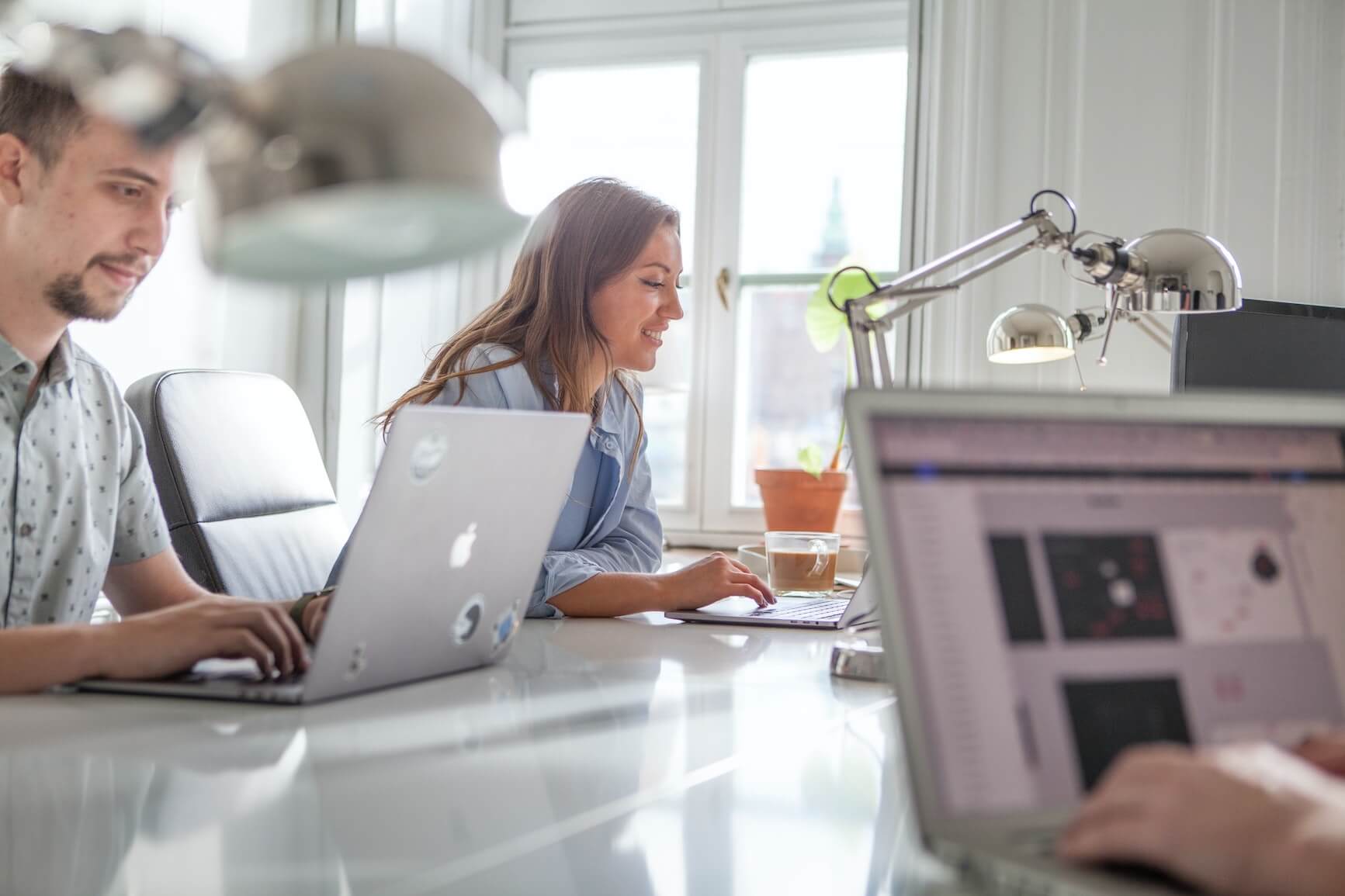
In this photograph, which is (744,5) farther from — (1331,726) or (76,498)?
(1331,726)

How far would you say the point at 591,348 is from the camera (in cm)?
202

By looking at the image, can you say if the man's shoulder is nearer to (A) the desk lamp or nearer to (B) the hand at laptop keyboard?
(A) the desk lamp

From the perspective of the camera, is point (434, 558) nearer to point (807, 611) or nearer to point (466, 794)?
point (466, 794)

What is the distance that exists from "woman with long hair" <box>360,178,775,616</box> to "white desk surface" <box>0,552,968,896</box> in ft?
2.66

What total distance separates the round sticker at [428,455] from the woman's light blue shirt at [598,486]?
812mm

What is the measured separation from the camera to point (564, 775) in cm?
76

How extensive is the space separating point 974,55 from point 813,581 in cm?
161

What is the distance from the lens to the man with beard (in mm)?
961

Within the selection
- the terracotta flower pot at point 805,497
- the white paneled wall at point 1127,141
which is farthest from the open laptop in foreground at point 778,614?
the white paneled wall at point 1127,141

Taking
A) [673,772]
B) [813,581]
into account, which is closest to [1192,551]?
[673,772]

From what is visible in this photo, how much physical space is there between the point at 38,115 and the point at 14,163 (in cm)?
8

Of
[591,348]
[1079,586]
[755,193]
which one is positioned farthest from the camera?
[755,193]

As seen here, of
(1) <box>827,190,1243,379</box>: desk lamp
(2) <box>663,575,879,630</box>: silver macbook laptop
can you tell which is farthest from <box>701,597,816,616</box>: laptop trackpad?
(1) <box>827,190,1243,379</box>: desk lamp

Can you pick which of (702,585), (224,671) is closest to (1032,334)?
(702,585)
